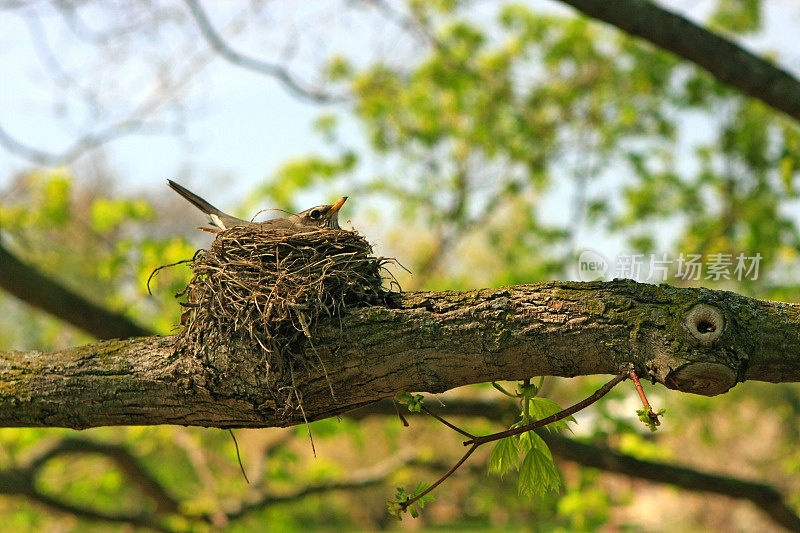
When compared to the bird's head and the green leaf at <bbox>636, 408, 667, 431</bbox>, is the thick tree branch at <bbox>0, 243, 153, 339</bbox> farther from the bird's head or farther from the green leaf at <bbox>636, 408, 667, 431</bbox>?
the green leaf at <bbox>636, 408, 667, 431</bbox>

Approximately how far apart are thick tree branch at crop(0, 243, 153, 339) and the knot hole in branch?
393cm

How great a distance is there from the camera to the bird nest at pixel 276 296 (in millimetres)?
2352

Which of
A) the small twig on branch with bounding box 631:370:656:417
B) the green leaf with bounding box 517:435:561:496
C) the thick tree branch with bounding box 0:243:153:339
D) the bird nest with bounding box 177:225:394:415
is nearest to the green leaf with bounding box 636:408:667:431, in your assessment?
the small twig on branch with bounding box 631:370:656:417

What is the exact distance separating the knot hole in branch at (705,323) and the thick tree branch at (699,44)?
8.37 feet

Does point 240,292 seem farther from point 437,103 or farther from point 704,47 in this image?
point 437,103

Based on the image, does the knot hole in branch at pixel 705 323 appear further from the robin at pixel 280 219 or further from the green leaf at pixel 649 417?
the robin at pixel 280 219

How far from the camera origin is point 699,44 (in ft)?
13.7

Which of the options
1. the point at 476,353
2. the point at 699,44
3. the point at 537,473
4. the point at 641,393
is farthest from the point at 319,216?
the point at 699,44

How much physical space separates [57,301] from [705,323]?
4119 mm

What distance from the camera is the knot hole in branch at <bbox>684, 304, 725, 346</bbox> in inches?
81.7

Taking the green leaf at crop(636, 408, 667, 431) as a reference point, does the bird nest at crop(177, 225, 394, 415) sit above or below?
above

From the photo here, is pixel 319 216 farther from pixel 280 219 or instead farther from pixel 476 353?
pixel 476 353

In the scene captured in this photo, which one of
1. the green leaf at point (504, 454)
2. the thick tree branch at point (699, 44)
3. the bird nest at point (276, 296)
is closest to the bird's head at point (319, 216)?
the bird nest at point (276, 296)

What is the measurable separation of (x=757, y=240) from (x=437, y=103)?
5.90 meters
